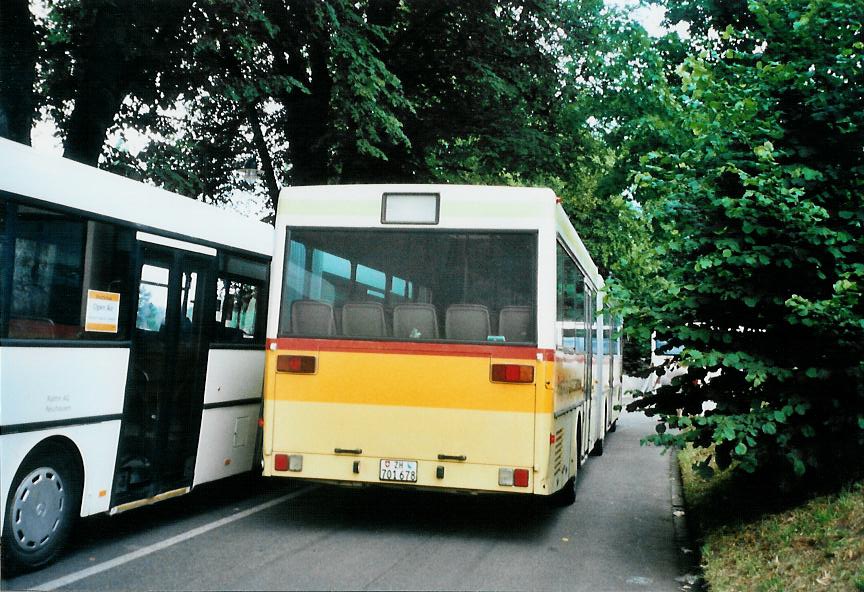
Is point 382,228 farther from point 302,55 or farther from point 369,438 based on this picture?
point 302,55

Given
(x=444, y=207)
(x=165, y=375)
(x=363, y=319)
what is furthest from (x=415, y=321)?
(x=165, y=375)

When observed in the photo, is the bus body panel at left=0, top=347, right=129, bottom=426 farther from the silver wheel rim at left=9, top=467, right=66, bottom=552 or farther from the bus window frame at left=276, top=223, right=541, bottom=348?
the bus window frame at left=276, top=223, right=541, bottom=348

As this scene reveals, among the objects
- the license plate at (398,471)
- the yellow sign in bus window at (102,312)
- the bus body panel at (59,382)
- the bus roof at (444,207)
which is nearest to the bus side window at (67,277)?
the yellow sign in bus window at (102,312)

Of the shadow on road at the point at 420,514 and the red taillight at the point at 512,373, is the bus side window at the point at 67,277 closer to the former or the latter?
the shadow on road at the point at 420,514

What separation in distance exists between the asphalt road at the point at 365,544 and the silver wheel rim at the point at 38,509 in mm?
264

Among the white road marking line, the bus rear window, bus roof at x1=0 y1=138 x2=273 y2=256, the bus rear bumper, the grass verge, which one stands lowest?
the white road marking line

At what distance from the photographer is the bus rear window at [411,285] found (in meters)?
8.30

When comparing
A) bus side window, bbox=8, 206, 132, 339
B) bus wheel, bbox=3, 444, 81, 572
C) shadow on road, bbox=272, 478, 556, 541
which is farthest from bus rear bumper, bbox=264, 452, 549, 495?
bus side window, bbox=8, 206, 132, 339

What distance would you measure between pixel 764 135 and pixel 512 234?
2295 millimetres

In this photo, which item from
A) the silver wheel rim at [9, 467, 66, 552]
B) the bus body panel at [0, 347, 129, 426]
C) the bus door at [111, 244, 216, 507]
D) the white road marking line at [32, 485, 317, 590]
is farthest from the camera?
the bus door at [111, 244, 216, 507]

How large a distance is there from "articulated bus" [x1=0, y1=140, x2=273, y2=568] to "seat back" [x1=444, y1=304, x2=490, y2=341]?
2.46 meters

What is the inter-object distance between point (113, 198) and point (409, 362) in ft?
9.37

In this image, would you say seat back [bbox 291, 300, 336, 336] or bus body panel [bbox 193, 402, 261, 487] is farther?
bus body panel [bbox 193, 402, 261, 487]

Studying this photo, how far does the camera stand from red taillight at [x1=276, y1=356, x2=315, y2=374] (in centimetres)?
846
